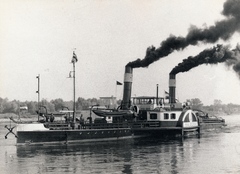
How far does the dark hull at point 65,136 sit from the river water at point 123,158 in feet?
2.23

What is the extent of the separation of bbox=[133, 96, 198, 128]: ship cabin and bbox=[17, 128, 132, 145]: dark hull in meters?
4.39

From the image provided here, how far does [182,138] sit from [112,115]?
6.79 m

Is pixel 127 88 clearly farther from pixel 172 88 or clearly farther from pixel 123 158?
pixel 123 158

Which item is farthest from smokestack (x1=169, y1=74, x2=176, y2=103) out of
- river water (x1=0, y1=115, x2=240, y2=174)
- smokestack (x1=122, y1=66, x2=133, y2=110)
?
river water (x1=0, y1=115, x2=240, y2=174)

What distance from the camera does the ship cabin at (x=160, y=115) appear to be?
121 feet

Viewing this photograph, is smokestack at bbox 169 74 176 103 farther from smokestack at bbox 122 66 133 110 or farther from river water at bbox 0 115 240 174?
river water at bbox 0 115 240 174

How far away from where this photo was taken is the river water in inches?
788

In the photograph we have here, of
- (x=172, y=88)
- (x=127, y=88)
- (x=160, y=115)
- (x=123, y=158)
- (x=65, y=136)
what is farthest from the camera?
(x=172, y=88)

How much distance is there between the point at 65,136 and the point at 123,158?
7855 mm

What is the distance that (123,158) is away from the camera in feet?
78.6

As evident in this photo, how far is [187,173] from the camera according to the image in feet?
61.7

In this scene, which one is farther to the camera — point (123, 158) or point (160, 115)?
point (160, 115)

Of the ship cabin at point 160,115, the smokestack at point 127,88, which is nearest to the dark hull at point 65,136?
the ship cabin at point 160,115

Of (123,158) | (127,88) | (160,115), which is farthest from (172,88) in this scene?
(123,158)
